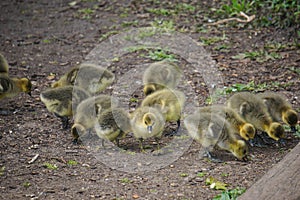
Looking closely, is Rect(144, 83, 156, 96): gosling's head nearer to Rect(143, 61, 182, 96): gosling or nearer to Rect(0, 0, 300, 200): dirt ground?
Rect(143, 61, 182, 96): gosling

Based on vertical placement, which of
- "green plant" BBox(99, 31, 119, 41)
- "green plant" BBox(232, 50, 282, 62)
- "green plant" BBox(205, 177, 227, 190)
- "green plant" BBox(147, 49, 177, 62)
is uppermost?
"green plant" BBox(205, 177, 227, 190)

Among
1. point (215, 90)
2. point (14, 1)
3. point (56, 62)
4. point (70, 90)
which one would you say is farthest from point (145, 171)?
point (14, 1)

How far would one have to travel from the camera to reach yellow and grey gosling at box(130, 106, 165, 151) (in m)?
5.30

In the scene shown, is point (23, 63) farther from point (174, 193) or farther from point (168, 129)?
point (174, 193)

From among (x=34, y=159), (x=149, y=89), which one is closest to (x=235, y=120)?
(x=149, y=89)

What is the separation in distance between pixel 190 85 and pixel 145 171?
83.4 inches

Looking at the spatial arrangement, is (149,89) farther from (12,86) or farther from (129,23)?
(129,23)

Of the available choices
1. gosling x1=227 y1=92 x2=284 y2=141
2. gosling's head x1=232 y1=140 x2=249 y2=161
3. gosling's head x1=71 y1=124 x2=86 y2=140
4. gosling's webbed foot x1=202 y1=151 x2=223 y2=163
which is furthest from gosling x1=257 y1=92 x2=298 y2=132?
gosling's head x1=71 y1=124 x2=86 y2=140

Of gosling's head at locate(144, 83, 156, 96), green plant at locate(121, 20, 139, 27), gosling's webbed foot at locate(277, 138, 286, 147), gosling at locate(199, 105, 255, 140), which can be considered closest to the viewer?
gosling at locate(199, 105, 255, 140)

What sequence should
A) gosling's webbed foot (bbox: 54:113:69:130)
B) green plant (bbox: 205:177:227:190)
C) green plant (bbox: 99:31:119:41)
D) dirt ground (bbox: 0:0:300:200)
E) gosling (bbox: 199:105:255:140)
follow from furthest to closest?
1. green plant (bbox: 99:31:119:41)
2. gosling's webbed foot (bbox: 54:113:69:130)
3. gosling (bbox: 199:105:255:140)
4. dirt ground (bbox: 0:0:300:200)
5. green plant (bbox: 205:177:227:190)

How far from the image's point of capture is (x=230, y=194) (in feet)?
14.9

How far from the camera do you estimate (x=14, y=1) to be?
396 inches

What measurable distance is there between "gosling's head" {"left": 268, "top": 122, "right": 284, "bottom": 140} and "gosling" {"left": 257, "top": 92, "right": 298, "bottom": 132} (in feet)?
0.55

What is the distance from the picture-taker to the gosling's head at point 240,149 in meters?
5.04
